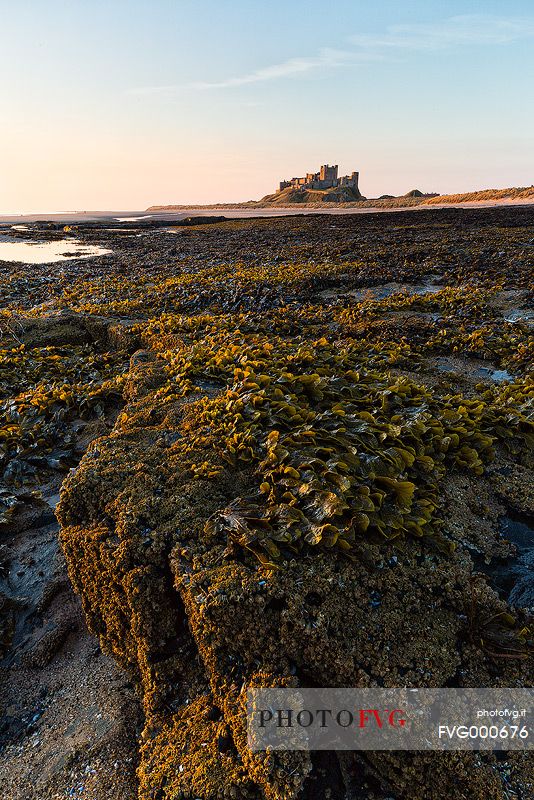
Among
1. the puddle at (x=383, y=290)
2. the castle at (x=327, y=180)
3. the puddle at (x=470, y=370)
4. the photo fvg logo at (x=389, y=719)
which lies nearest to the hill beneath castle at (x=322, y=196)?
the castle at (x=327, y=180)

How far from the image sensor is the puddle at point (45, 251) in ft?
61.3

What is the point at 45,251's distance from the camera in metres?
21.4

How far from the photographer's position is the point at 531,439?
3475 mm

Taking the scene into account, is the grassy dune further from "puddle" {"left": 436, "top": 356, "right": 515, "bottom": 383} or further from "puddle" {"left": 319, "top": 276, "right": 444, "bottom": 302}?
"puddle" {"left": 436, "top": 356, "right": 515, "bottom": 383}

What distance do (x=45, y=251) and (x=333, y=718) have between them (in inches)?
939

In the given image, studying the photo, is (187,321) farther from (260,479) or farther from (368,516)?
(368,516)

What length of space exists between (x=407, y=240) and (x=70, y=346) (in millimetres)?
12465

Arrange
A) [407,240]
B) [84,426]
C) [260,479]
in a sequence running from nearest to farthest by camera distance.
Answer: [260,479] < [84,426] < [407,240]

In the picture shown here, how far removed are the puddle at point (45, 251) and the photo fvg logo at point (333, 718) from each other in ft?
61.9

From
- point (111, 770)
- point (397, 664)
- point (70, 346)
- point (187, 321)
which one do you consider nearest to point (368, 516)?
point (397, 664)

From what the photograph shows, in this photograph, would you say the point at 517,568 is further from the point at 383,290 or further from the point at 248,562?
the point at 383,290

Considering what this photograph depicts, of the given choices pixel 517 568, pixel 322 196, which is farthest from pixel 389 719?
pixel 322 196

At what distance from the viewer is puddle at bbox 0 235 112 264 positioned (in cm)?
1867

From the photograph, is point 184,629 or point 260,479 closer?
point 184,629
